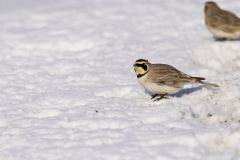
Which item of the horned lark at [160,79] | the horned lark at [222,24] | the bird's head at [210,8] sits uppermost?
the bird's head at [210,8]

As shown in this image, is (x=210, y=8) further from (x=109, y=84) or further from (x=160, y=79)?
(x=160, y=79)

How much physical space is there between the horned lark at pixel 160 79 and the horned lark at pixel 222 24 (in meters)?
2.48

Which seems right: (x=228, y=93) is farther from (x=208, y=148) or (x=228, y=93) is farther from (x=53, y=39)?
(x=53, y=39)

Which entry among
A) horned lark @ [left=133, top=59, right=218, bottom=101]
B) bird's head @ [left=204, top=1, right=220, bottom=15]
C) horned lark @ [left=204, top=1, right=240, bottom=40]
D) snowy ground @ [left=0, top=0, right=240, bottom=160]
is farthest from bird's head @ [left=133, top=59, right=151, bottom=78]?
bird's head @ [left=204, top=1, right=220, bottom=15]

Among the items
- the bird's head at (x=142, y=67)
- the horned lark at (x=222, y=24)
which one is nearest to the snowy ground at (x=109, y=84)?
the horned lark at (x=222, y=24)

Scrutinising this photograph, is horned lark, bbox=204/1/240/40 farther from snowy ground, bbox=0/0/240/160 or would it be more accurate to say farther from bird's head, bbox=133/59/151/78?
bird's head, bbox=133/59/151/78

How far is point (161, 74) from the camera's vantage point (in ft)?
27.1

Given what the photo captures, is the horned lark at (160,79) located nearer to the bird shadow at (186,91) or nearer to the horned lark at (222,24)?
the bird shadow at (186,91)

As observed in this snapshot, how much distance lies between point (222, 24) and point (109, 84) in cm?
248

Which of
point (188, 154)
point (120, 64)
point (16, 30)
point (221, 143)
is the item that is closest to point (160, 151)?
point (188, 154)

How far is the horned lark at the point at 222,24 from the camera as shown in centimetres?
1059

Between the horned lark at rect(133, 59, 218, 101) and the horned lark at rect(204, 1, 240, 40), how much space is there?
248cm

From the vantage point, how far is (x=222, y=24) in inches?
419

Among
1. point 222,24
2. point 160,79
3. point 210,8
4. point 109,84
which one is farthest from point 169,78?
point 210,8
